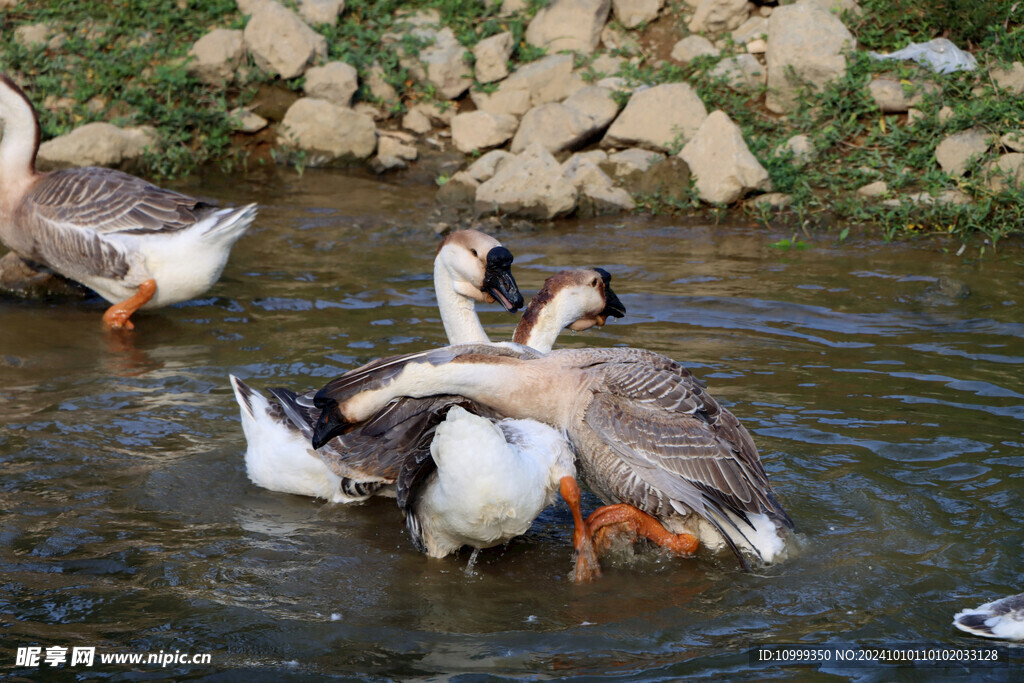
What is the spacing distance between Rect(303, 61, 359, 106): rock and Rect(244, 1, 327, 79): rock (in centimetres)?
24

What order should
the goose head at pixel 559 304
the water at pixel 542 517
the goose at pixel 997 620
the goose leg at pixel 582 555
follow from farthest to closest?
the goose head at pixel 559 304 < the goose leg at pixel 582 555 < the water at pixel 542 517 < the goose at pixel 997 620

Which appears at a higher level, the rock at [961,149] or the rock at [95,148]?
the rock at [961,149]

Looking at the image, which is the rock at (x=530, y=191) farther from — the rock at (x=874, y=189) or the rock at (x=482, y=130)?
the rock at (x=874, y=189)

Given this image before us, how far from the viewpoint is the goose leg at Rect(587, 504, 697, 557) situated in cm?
482

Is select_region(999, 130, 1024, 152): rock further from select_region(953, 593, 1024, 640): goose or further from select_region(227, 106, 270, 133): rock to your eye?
select_region(227, 106, 270, 133): rock

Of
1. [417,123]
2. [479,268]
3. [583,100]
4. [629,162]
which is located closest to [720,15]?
[583,100]

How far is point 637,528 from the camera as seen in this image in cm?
485

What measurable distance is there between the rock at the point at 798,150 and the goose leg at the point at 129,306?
6.83 meters

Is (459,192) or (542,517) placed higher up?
(459,192)

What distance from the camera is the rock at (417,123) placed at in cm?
1329

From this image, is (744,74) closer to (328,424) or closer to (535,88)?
(535,88)

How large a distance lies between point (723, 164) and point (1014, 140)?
290cm

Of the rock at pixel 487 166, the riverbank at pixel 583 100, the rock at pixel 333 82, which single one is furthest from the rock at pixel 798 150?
the rock at pixel 333 82

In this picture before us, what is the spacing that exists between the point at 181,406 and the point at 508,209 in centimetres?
500
